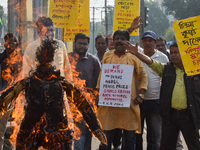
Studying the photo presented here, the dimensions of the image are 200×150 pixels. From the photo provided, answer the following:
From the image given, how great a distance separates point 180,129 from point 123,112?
3.01 ft

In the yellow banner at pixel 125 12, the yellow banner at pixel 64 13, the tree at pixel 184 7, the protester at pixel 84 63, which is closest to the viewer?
the protester at pixel 84 63

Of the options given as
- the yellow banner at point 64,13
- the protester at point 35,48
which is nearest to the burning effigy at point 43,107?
the protester at point 35,48

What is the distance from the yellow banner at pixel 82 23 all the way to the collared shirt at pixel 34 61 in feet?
13.9

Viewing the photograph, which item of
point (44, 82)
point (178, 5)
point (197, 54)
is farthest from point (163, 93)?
point (178, 5)

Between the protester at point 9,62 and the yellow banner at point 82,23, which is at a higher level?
the yellow banner at point 82,23

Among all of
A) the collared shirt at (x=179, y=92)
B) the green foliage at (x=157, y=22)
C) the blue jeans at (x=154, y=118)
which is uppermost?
the green foliage at (x=157, y=22)

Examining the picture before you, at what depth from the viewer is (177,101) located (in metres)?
5.10

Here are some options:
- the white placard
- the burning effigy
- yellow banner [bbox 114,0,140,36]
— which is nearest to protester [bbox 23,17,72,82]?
the burning effigy

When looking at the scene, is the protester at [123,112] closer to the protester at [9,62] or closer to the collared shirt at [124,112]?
the collared shirt at [124,112]

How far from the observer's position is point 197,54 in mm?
4945

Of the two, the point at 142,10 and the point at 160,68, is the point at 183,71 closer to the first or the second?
the point at 160,68

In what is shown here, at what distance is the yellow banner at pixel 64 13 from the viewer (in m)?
7.83

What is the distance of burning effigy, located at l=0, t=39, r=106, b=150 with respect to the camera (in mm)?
3520

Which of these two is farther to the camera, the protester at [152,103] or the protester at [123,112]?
the protester at [152,103]
